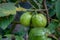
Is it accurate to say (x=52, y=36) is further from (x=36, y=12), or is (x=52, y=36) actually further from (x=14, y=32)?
(x=14, y=32)

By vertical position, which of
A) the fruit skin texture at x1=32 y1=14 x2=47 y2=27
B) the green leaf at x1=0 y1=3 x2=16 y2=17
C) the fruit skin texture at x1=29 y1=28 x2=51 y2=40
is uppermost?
the green leaf at x1=0 y1=3 x2=16 y2=17

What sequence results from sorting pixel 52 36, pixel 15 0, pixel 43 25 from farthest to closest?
pixel 15 0, pixel 43 25, pixel 52 36

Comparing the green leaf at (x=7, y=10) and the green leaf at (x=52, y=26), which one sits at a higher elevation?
the green leaf at (x=7, y=10)

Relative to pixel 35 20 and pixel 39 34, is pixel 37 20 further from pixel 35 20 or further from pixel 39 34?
pixel 39 34

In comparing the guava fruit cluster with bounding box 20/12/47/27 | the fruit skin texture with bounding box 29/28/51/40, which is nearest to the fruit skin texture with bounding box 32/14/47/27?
the guava fruit cluster with bounding box 20/12/47/27

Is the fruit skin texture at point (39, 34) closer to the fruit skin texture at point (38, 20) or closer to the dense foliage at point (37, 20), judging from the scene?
the dense foliage at point (37, 20)

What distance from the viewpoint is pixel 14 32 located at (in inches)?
36.7

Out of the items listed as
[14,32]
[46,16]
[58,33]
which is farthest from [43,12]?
[14,32]

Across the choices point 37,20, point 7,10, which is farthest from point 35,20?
point 7,10

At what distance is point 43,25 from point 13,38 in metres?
0.15

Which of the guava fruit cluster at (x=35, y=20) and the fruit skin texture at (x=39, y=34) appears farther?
the guava fruit cluster at (x=35, y=20)

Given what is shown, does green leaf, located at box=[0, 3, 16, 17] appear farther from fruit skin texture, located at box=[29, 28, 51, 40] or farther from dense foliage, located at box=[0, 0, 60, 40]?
A: fruit skin texture, located at box=[29, 28, 51, 40]

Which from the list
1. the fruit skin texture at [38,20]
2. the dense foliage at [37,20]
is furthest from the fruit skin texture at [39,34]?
the fruit skin texture at [38,20]

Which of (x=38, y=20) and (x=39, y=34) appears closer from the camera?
(x=39, y=34)
